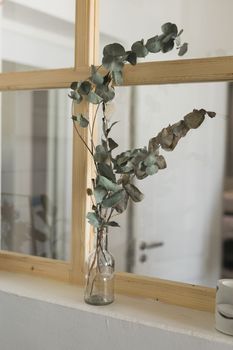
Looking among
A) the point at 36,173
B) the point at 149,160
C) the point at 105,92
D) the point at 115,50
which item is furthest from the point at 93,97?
the point at 36,173

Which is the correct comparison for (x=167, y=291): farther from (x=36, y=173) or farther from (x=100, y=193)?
(x=36, y=173)

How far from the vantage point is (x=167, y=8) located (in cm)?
219

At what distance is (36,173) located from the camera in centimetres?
255

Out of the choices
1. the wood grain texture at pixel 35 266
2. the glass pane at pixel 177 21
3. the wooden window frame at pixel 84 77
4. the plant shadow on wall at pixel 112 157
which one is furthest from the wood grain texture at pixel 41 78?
the wood grain texture at pixel 35 266

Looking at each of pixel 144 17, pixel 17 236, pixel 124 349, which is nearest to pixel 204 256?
pixel 17 236

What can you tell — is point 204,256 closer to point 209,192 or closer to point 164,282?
point 209,192

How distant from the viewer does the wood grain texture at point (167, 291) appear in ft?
4.30

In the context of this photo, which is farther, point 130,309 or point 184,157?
point 184,157

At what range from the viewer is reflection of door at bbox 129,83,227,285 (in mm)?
2594

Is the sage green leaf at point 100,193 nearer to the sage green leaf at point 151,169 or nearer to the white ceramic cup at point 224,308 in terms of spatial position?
the sage green leaf at point 151,169

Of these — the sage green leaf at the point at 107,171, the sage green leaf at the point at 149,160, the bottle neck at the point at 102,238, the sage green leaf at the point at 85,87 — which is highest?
the sage green leaf at the point at 85,87

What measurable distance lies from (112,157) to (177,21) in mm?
1227

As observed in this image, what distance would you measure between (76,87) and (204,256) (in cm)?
203

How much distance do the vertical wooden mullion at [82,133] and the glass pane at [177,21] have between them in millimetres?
416
